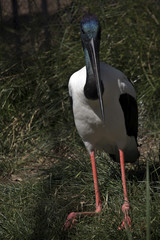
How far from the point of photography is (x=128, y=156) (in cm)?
336

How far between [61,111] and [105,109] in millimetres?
1475

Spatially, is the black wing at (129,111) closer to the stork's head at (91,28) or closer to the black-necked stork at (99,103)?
the black-necked stork at (99,103)

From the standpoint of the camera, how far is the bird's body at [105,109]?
9.40 feet

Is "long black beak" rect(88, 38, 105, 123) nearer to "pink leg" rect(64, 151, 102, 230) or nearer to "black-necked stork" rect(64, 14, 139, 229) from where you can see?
"black-necked stork" rect(64, 14, 139, 229)

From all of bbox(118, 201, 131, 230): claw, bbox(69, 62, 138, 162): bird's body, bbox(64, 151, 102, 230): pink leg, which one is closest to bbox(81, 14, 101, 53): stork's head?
bbox(69, 62, 138, 162): bird's body

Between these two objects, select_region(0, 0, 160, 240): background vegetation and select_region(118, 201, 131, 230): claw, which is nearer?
select_region(118, 201, 131, 230): claw

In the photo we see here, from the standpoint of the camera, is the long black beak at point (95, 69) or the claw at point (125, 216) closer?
the claw at point (125, 216)

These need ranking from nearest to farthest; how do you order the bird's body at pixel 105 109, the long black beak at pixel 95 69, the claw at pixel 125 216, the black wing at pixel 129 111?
the claw at pixel 125 216, the long black beak at pixel 95 69, the bird's body at pixel 105 109, the black wing at pixel 129 111

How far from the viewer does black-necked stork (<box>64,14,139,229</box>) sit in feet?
8.98

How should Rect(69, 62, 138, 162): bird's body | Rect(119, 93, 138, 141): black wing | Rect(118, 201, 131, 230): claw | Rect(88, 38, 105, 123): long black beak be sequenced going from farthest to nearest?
Rect(119, 93, 138, 141): black wing, Rect(69, 62, 138, 162): bird's body, Rect(88, 38, 105, 123): long black beak, Rect(118, 201, 131, 230): claw

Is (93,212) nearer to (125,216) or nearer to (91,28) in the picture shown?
(125,216)

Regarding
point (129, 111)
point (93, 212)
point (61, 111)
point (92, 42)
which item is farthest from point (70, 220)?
point (61, 111)

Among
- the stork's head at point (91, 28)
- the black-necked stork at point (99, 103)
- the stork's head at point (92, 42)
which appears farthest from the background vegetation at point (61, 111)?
the stork's head at point (91, 28)

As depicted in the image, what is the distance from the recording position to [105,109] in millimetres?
2898
